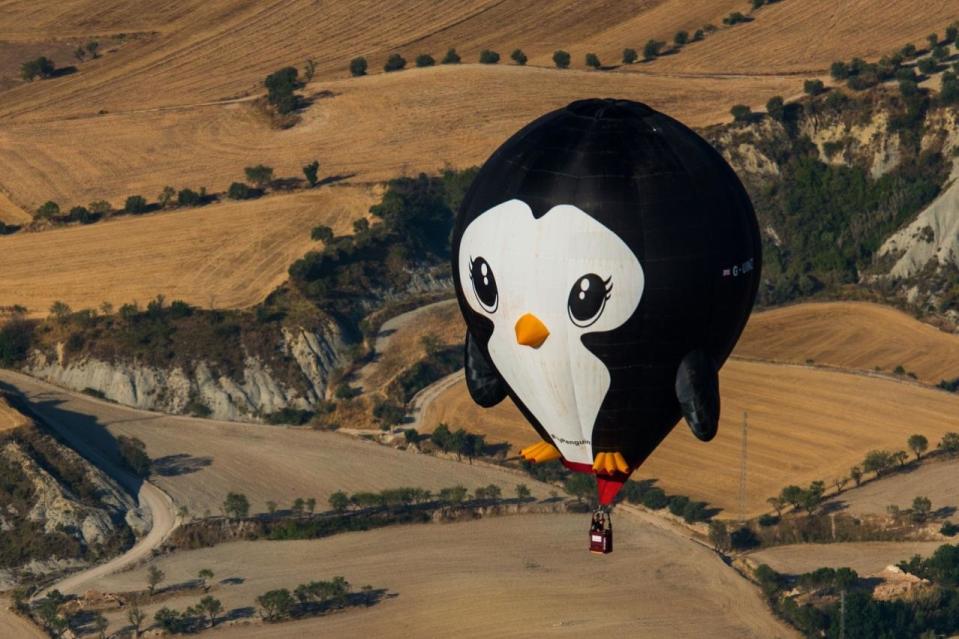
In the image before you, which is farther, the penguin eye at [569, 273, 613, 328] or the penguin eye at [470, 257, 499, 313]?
the penguin eye at [470, 257, 499, 313]

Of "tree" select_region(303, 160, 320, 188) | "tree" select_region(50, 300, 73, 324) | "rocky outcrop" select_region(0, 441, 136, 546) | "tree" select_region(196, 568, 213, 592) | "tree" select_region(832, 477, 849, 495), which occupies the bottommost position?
"tree" select_region(196, 568, 213, 592)

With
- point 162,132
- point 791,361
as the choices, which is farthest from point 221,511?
point 162,132

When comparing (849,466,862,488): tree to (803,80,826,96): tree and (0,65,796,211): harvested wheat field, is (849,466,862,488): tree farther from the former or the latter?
(803,80,826,96): tree

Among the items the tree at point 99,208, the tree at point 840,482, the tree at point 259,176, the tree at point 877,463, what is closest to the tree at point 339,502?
the tree at point 840,482

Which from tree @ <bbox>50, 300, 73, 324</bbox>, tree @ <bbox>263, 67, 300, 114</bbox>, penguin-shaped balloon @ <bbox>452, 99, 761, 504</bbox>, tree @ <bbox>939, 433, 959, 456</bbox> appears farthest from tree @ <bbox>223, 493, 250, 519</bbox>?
tree @ <bbox>263, 67, 300, 114</bbox>

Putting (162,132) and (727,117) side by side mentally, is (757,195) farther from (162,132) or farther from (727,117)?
(162,132)

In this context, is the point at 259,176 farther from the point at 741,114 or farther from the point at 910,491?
the point at 910,491
